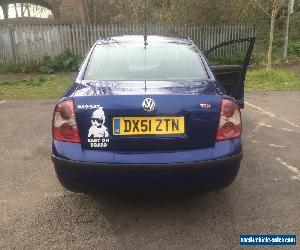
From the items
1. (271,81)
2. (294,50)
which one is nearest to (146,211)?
(271,81)

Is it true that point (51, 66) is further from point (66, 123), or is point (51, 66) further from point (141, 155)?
point (141, 155)

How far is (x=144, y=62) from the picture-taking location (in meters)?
3.96

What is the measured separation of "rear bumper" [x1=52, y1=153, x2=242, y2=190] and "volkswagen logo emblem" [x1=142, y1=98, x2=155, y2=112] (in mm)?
436

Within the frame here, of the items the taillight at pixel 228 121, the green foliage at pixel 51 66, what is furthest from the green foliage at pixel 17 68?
the taillight at pixel 228 121

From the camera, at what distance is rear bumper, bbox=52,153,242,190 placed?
2982 mm

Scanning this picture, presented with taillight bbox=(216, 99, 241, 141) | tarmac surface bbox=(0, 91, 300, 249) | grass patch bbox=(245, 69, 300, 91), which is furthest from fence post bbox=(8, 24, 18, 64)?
taillight bbox=(216, 99, 241, 141)

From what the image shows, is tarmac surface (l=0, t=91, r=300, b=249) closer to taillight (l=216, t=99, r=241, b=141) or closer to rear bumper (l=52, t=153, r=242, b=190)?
rear bumper (l=52, t=153, r=242, b=190)

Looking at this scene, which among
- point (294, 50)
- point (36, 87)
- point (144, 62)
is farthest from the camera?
point (294, 50)

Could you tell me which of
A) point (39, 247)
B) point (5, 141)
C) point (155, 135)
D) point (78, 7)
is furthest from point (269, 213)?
point (78, 7)

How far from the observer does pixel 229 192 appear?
154 inches

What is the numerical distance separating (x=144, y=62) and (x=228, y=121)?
123cm

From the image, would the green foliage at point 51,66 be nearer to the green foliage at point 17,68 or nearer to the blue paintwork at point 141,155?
the green foliage at point 17,68

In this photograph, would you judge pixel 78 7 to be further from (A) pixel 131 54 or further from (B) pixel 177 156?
(B) pixel 177 156

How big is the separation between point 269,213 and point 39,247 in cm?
199
